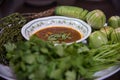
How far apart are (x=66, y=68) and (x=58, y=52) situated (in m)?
0.05

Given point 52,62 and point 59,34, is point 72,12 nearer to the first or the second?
point 59,34

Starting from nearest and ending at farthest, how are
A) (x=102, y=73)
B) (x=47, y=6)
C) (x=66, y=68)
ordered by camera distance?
(x=66, y=68), (x=102, y=73), (x=47, y=6)

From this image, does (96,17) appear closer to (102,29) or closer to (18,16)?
(102,29)

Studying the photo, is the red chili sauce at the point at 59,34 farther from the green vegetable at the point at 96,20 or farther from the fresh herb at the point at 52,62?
the fresh herb at the point at 52,62

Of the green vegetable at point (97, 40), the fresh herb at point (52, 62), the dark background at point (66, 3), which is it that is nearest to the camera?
the fresh herb at point (52, 62)

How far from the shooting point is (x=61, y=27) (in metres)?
0.93

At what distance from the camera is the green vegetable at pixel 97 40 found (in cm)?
76

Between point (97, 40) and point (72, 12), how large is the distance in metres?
0.23

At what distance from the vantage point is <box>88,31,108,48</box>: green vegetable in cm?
76

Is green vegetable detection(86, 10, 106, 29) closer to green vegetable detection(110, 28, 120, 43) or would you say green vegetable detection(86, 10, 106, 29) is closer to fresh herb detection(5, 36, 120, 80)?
green vegetable detection(110, 28, 120, 43)

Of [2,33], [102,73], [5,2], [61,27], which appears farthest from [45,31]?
[5,2]

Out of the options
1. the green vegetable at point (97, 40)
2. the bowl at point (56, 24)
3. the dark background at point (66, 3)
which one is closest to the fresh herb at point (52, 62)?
the green vegetable at point (97, 40)

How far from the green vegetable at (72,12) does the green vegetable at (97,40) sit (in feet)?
0.55

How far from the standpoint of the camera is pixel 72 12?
3.11 feet
